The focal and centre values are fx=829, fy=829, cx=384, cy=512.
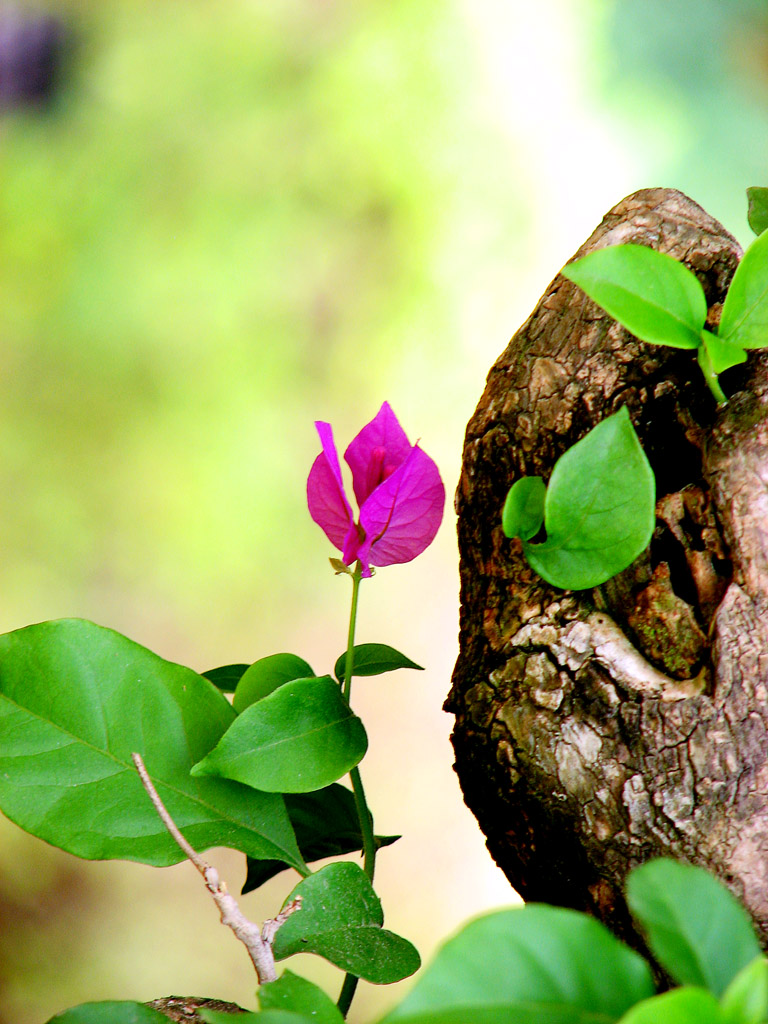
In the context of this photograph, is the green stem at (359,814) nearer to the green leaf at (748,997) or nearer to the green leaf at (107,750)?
the green leaf at (107,750)

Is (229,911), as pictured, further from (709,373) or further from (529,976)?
(709,373)

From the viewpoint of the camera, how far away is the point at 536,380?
467mm

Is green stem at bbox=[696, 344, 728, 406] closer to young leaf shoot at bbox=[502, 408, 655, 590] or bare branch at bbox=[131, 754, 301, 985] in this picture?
young leaf shoot at bbox=[502, 408, 655, 590]

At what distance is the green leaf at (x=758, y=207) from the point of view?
51 centimetres

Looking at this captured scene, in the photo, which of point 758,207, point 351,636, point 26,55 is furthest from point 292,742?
point 26,55

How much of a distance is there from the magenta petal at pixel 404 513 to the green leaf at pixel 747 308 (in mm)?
156

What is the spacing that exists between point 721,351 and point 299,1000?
0.32 meters

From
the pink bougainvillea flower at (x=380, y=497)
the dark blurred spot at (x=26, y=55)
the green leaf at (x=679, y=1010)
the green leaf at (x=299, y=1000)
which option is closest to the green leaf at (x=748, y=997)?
the green leaf at (x=679, y=1010)

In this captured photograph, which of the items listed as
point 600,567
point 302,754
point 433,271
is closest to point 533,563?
point 600,567

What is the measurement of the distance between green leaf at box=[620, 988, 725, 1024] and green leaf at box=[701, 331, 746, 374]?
0.86 ft

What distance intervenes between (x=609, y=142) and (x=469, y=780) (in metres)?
1.06

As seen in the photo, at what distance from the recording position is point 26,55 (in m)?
1.19

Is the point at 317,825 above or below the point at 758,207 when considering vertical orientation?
below

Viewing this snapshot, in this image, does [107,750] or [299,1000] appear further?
[107,750]
